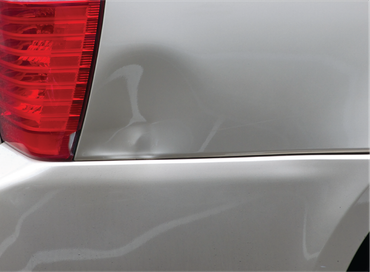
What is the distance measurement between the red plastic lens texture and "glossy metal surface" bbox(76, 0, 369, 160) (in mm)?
45

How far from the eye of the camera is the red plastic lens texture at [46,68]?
34.6 inches

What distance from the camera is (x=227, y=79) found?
93 cm

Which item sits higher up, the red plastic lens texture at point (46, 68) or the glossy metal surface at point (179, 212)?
the red plastic lens texture at point (46, 68)

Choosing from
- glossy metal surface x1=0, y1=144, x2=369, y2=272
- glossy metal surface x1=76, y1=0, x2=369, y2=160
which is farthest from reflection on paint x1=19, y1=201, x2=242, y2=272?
glossy metal surface x1=76, y1=0, x2=369, y2=160

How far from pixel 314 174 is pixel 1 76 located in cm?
89

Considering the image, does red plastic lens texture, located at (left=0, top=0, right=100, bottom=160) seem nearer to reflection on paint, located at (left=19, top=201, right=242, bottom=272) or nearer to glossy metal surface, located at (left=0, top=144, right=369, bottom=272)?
glossy metal surface, located at (left=0, top=144, right=369, bottom=272)

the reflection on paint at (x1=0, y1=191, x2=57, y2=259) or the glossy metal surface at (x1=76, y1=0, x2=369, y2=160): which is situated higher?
the glossy metal surface at (x1=76, y1=0, x2=369, y2=160)

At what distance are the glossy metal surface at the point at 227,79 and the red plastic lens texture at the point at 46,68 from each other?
5 centimetres

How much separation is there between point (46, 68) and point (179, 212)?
1.66 feet

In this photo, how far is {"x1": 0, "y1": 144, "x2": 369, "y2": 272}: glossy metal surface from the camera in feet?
2.93

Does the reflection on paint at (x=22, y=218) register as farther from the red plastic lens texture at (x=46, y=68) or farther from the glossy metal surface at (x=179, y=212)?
the red plastic lens texture at (x=46, y=68)

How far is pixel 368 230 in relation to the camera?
1019mm

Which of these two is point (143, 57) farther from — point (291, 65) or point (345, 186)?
point (345, 186)

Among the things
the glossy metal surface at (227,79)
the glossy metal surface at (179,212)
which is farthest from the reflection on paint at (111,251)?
the glossy metal surface at (227,79)
